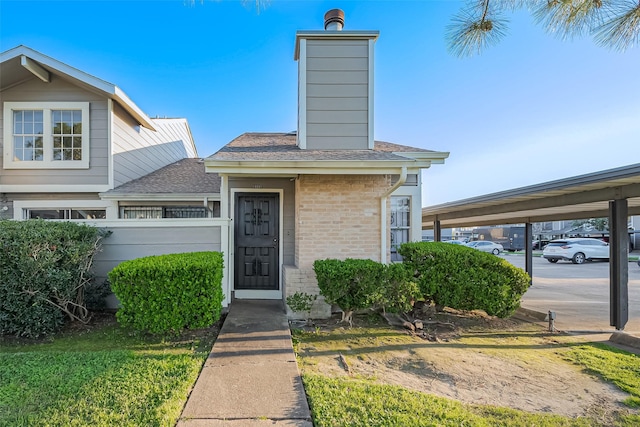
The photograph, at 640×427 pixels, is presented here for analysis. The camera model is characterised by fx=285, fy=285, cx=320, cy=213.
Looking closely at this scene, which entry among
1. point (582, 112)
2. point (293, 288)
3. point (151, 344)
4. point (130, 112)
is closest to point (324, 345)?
point (293, 288)

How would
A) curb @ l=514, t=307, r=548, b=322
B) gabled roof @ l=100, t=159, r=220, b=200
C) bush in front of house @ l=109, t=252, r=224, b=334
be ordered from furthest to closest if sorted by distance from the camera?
gabled roof @ l=100, t=159, r=220, b=200 → curb @ l=514, t=307, r=548, b=322 → bush in front of house @ l=109, t=252, r=224, b=334

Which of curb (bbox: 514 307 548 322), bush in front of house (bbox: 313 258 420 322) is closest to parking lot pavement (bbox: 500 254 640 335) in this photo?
curb (bbox: 514 307 548 322)

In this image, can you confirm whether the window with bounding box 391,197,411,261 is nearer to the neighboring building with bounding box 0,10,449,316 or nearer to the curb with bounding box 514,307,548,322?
the neighboring building with bounding box 0,10,449,316

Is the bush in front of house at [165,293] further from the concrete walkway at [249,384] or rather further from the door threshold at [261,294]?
the door threshold at [261,294]

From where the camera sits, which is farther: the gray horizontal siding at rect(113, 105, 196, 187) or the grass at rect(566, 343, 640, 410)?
the gray horizontal siding at rect(113, 105, 196, 187)

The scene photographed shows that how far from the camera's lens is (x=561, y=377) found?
322cm

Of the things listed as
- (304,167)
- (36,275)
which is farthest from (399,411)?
(36,275)

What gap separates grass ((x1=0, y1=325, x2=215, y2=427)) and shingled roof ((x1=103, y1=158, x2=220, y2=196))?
3887 mm

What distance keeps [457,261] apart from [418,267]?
0.64m

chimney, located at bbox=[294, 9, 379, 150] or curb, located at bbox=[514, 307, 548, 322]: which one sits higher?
chimney, located at bbox=[294, 9, 379, 150]

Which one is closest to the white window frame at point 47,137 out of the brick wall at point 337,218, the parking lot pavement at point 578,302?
the brick wall at point 337,218

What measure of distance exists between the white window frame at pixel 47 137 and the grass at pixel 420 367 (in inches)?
269

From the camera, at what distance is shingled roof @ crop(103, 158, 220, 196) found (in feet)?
23.5

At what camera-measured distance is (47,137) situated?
6.85m
